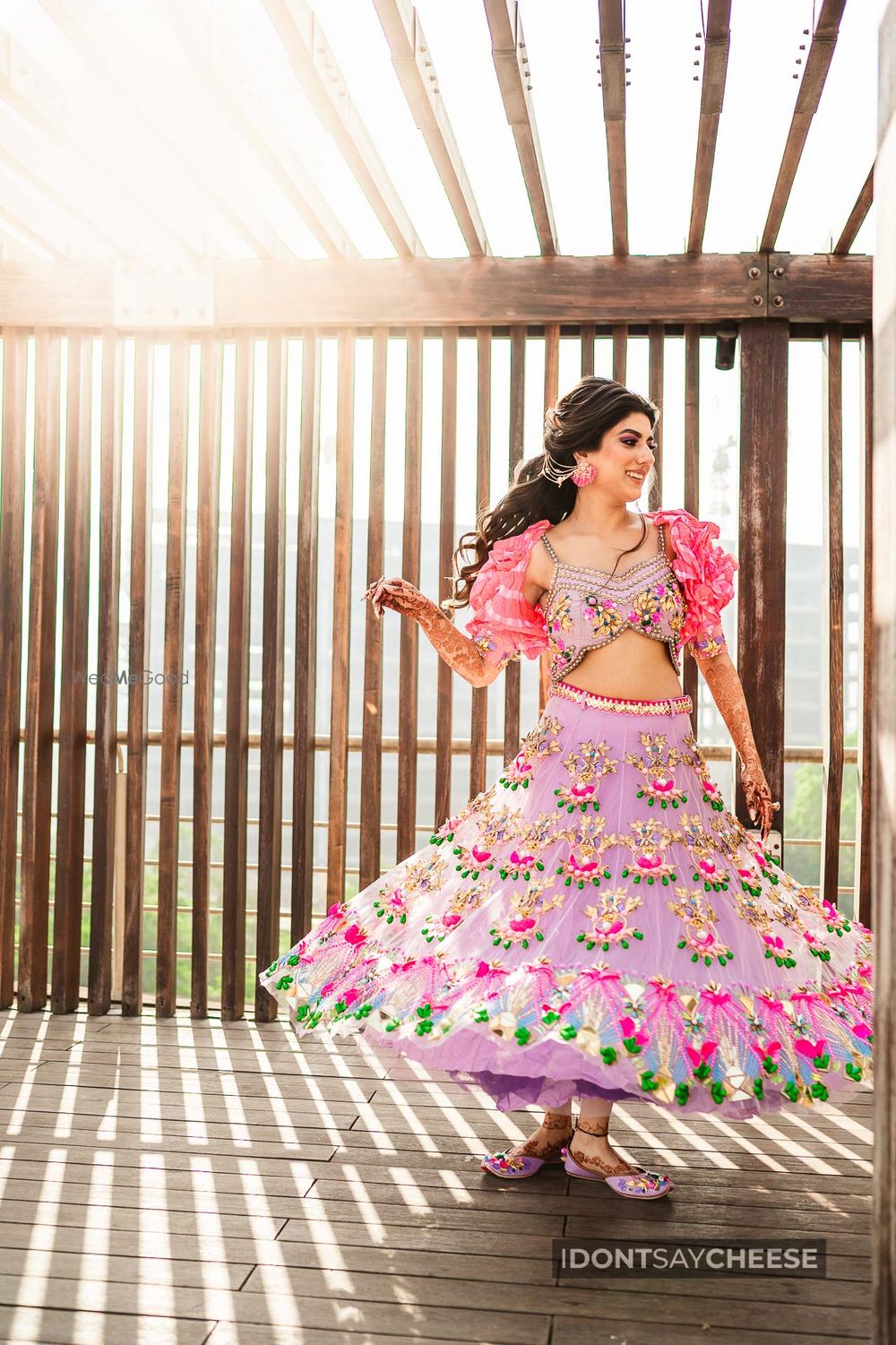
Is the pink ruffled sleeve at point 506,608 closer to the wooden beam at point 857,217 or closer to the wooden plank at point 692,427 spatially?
the wooden plank at point 692,427

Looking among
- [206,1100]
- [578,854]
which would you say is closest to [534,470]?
[578,854]

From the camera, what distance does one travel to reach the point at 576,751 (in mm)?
2602

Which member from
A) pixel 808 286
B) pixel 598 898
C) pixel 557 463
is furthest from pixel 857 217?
pixel 598 898

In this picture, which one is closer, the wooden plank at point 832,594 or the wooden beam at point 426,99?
the wooden beam at point 426,99

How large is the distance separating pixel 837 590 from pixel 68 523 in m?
2.64

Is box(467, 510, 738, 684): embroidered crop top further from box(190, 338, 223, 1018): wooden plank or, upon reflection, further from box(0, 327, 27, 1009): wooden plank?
box(0, 327, 27, 1009): wooden plank

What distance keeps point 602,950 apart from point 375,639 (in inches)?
76.7

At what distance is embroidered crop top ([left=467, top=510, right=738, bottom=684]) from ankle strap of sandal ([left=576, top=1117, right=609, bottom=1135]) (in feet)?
3.22

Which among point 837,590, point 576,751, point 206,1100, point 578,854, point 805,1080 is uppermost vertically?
point 837,590

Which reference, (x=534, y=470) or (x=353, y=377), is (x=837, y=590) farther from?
(x=353, y=377)

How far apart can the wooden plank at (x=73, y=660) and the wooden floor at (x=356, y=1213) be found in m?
0.66

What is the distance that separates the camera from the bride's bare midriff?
105 inches

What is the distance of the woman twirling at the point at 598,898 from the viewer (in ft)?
6.75

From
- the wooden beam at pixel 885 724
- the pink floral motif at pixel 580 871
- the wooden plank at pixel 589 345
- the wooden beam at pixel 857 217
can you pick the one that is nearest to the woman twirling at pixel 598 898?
the pink floral motif at pixel 580 871
